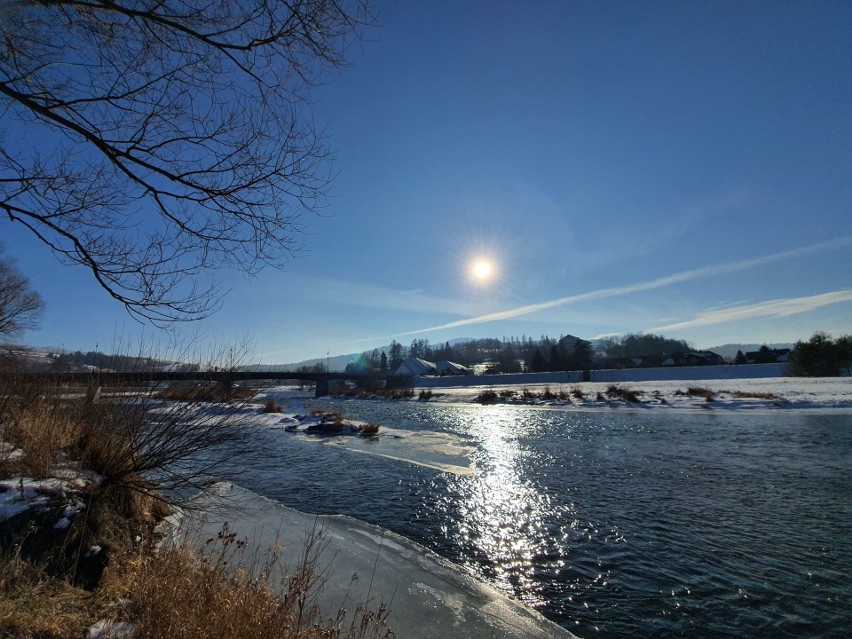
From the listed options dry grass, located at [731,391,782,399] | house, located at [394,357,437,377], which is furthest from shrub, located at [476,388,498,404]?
house, located at [394,357,437,377]

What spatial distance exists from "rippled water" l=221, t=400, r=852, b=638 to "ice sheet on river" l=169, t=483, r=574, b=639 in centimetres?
48

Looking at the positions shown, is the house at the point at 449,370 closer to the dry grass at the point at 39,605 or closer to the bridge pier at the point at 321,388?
the bridge pier at the point at 321,388

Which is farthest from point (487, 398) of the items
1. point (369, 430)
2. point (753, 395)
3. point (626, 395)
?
point (369, 430)

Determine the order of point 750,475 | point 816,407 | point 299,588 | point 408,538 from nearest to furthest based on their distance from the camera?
point 299,588
point 408,538
point 750,475
point 816,407

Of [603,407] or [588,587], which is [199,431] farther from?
[603,407]

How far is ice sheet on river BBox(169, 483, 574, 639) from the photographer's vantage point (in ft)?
15.4

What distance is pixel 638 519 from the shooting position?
830cm

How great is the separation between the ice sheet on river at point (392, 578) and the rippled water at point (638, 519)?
48cm

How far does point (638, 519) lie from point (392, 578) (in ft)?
17.7

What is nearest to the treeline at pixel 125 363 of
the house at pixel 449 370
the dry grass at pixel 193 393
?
the dry grass at pixel 193 393

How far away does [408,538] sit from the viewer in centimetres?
759

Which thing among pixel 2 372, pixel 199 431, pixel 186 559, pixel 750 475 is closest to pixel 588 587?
pixel 186 559

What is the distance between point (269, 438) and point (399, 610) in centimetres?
1713

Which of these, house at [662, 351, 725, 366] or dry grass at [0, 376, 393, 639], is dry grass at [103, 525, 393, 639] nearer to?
dry grass at [0, 376, 393, 639]
